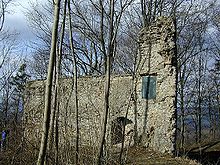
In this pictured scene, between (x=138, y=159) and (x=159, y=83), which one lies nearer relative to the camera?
(x=138, y=159)

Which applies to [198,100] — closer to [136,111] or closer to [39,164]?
[136,111]

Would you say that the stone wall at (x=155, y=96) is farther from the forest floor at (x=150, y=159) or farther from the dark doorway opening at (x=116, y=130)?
the forest floor at (x=150, y=159)

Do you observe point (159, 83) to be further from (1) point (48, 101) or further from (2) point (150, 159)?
(1) point (48, 101)

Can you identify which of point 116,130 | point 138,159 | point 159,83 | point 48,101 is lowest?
point 138,159

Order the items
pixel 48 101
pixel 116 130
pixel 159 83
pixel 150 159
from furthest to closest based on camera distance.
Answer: pixel 159 83 < pixel 116 130 < pixel 150 159 < pixel 48 101

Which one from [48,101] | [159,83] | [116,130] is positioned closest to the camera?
[48,101]

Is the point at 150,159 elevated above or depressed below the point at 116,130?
Answer: below

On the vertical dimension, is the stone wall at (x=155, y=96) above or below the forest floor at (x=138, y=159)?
above

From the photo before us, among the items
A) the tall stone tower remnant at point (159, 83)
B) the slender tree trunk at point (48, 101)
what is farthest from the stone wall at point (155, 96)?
the slender tree trunk at point (48, 101)

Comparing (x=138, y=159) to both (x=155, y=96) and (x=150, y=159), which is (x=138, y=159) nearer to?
(x=150, y=159)

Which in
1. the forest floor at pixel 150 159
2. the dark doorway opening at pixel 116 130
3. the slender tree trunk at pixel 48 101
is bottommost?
the forest floor at pixel 150 159

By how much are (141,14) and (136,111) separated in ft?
27.3

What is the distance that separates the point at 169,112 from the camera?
31.6ft

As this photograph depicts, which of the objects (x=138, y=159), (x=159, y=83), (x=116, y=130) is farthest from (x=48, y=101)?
(x=159, y=83)
